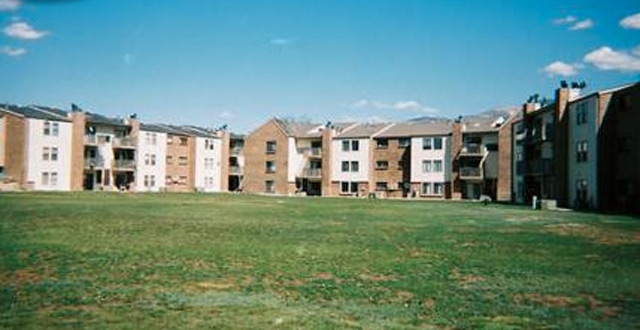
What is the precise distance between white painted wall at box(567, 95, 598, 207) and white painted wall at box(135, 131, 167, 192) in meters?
60.7

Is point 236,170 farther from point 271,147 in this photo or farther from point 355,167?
point 355,167

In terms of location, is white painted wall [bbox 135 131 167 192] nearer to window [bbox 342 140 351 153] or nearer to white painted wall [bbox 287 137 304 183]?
white painted wall [bbox 287 137 304 183]

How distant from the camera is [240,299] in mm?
11164

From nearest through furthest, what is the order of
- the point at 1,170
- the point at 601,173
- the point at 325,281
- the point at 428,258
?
1. the point at 325,281
2. the point at 428,258
3. the point at 601,173
4. the point at 1,170

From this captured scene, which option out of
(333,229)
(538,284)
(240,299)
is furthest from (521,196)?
(240,299)

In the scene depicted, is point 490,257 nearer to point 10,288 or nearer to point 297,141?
point 10,288

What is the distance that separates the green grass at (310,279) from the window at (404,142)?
59.5m

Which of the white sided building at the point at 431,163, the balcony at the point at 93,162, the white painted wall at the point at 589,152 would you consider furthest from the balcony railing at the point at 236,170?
the white painted wall at the point at 589,152

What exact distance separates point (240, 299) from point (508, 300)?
17.0 ft

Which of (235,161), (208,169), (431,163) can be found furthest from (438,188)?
(235,161)

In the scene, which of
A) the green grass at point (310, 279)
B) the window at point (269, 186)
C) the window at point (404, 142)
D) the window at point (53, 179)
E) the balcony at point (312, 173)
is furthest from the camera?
the window at point (269, 186)

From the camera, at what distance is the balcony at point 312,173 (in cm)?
9197

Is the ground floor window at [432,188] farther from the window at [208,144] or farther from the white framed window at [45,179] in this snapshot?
the white framed window at [45,179]

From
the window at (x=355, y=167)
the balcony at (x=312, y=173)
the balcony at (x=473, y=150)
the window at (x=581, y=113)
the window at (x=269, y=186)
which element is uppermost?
the window at (x=581, y=113)
